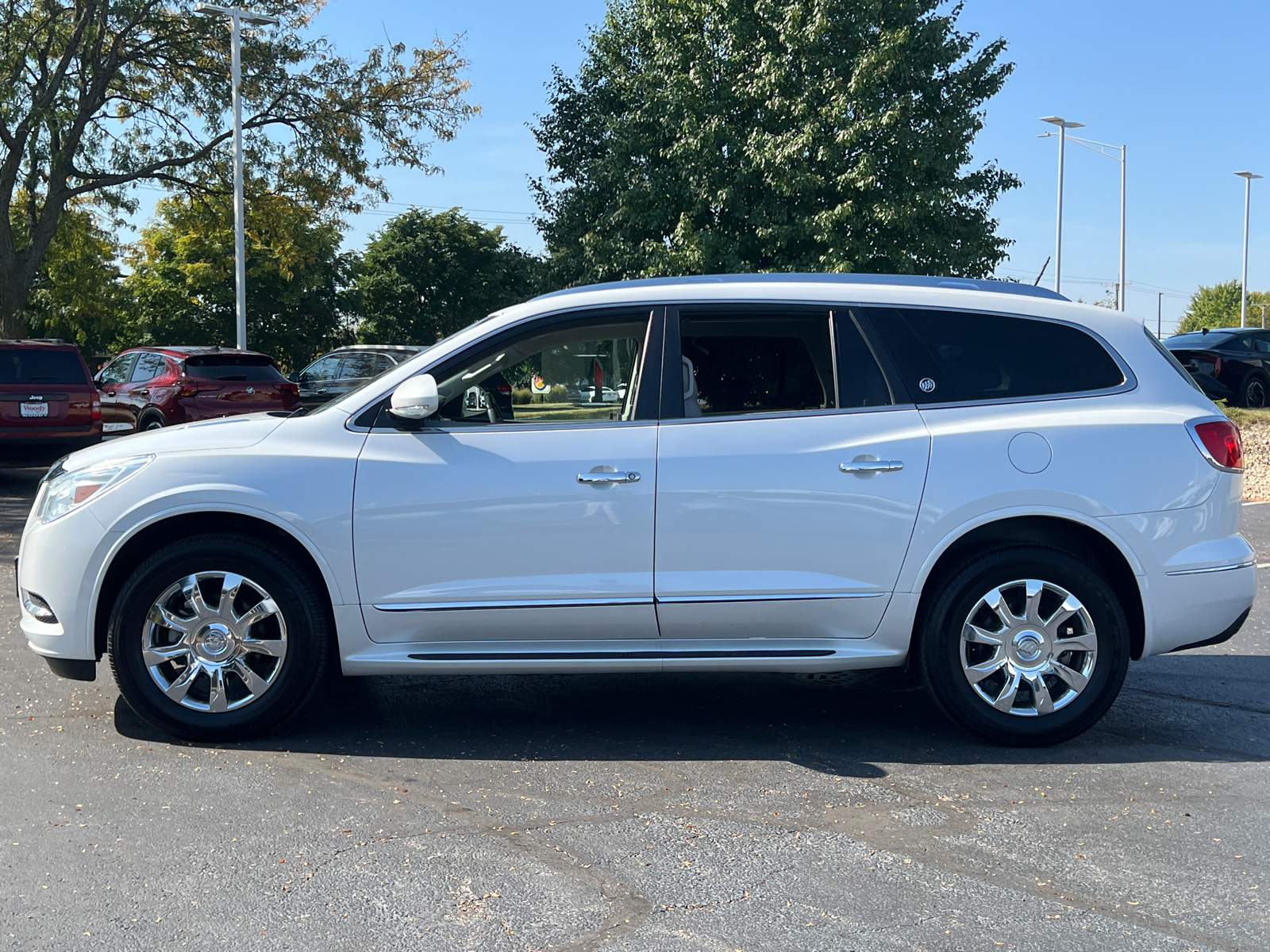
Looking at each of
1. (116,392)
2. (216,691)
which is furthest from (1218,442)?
(116,392)

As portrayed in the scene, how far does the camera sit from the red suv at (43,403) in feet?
47.0

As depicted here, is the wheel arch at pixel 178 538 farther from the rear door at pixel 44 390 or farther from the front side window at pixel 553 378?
the rear door at pixel 44 390

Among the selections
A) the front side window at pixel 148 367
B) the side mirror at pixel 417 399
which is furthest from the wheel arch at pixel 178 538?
the front side window at pixel 148 367

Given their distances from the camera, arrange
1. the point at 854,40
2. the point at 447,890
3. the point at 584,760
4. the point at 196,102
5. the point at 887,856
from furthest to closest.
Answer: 1. the point at 196,102
2. the point at 854,40
3. the point at 584,760
4. the point at 887,856
5. the point at 447,890

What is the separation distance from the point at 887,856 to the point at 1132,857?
0.75m

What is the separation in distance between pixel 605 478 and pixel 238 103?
24.0m

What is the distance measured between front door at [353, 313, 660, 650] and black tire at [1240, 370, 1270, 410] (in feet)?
72.9

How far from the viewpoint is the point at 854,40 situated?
2575cm

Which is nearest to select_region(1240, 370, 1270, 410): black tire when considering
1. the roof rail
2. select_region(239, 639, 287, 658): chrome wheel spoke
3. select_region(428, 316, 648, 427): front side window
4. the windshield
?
the windshield

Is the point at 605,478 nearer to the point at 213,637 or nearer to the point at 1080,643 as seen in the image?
the point at 213,637

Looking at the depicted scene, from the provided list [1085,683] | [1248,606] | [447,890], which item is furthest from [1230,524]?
[447,890]

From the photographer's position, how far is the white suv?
477 centimetres

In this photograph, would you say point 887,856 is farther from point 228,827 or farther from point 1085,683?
point 228,827

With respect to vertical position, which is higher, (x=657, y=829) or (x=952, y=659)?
(x=952, y=659)
